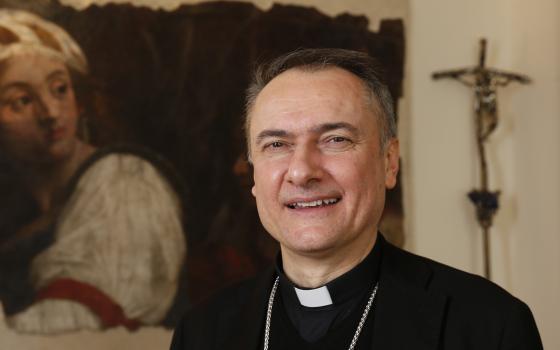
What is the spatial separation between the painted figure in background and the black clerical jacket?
1.32 m

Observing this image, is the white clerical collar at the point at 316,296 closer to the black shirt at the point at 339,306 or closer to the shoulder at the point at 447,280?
the black shirt at the point at 339,306

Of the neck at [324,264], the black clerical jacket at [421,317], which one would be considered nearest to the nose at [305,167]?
the neck at [324,264]

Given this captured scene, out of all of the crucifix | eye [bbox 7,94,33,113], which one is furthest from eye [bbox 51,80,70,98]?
the crucifix

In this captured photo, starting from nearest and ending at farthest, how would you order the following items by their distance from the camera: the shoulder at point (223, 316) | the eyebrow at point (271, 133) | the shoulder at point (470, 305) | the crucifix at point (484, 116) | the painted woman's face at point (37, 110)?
the shoulder at point (470, 305)
the eyebrow at point (271, 133)
the shoulder at point (223, 316)
the painted woman's face at point (37, 110)
the crucifix at point (484, 116)

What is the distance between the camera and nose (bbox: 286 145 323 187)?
2068mm

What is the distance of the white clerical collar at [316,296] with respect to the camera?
2.25 meters

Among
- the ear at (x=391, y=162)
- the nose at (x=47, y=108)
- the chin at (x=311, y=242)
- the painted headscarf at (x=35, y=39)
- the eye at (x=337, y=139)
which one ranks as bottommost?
the chin at (x=311, y=242)

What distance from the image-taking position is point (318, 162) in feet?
6.91

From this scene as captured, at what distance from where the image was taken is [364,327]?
2.26 meters

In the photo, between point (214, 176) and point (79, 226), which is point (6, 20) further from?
→ point (214, 176)

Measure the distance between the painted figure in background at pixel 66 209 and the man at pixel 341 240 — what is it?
4.64 feet

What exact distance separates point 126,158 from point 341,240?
74.3 inches

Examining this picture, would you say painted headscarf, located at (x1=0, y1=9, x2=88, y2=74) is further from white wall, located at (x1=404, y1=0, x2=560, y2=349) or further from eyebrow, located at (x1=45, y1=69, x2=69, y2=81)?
white wall, located at (x1=404, y1=0, x2=560, y2=349)

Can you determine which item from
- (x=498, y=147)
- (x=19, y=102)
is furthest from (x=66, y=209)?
(x=498, y=147)
